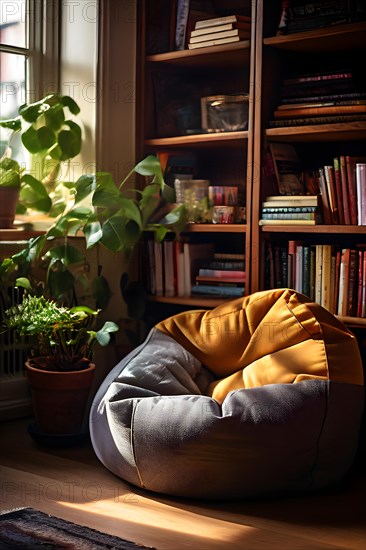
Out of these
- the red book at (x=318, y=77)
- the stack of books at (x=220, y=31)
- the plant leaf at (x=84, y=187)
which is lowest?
the plant leaf at (x=84, y=187)

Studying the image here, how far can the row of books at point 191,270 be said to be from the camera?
357cm

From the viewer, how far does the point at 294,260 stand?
3357 millimetres

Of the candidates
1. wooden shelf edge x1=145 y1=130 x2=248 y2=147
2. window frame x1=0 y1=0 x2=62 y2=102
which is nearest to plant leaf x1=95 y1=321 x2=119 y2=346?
wooden shelf edge x1=145 y1=130 x2=248 y2=147

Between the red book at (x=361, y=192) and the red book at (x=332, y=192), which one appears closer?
the red book at (x=361, y=192)

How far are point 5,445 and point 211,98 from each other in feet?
5.51

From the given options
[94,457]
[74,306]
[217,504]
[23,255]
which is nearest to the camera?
[217,504]

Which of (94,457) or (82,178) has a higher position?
(82,178)

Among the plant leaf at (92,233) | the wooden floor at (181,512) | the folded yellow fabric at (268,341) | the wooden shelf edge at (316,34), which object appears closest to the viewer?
the wooden floor at (181,512)

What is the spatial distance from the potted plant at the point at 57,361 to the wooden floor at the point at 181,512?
248 millimetres

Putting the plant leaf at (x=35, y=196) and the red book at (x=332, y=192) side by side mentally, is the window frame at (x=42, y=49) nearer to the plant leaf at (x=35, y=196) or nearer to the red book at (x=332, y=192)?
the plant leaf at (x=35, y=196)

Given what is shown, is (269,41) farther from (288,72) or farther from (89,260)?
(89,260)

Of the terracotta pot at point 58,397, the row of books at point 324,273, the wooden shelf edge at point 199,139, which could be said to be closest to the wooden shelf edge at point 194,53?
the wooden shelf edge at point 199,139

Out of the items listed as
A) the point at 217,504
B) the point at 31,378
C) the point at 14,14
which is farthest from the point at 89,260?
the point at 217,504

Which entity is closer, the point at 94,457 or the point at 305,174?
the point at 94,457
